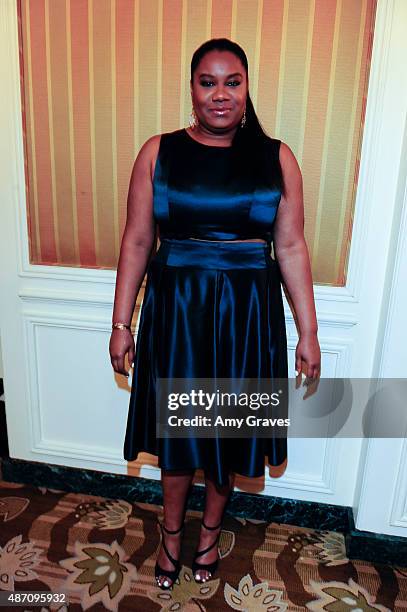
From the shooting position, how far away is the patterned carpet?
162cm

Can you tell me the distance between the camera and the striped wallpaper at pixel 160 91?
1.55 m

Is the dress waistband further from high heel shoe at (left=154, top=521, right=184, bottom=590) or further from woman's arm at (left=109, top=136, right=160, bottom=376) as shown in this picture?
high heel shoe at (left=154, top=521, right=184, bottom=590)

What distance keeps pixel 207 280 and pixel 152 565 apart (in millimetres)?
1006

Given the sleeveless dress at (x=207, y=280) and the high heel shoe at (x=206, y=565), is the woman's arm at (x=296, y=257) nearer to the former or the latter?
the sleeveless dress at (x=207, y=280)

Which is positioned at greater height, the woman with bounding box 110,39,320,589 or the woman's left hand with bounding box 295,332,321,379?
the woman with bounding box 110,39,320,589

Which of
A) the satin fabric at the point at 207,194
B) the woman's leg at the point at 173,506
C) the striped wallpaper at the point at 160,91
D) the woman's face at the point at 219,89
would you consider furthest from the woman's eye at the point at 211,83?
the woman's leg at the point at 173,506

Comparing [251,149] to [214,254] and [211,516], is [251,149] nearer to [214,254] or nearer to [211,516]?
[214,254]

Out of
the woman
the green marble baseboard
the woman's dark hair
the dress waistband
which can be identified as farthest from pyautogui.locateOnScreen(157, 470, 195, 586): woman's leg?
the woman's dark hair

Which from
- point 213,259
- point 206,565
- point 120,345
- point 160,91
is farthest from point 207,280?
point 206,565

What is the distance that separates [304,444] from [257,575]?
0.46 metres

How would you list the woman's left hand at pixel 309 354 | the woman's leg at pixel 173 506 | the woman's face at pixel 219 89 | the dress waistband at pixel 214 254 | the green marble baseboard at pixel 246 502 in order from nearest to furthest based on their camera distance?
1. the woman's face at pixel 219 89
2. the dress waistband at pixel 214 254
3. the woman's left hand at pixel 309 354
4. the woman's leg at pixel 173 506
5. the green marble baseboard at pixel 246 502

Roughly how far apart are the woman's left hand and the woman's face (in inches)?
24.9

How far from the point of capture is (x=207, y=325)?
1418 millimetres

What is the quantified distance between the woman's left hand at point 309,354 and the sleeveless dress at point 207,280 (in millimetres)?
79
